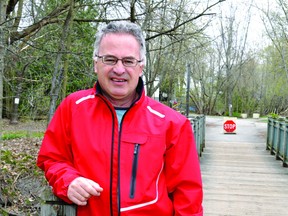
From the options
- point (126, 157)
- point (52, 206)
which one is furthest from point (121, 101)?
point (52, 206)

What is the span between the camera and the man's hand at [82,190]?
60.5 inches

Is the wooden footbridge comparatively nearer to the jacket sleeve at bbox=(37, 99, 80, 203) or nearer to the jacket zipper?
the jacket sleeve at bbox=(37, 99, 80, 203)

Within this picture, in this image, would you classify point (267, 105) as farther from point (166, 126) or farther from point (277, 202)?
point (166, 126)

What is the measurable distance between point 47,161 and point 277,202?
491cm

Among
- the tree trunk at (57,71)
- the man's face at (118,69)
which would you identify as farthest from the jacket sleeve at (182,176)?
the tree trunk at (57,71)

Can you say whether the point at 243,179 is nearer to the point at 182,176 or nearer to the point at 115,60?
the point at 182,176

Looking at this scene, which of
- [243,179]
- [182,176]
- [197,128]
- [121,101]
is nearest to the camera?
[182,176]

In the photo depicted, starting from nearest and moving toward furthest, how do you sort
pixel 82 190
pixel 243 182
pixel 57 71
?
pixel 82 190 < pixel 57 71 < pixel 243 182

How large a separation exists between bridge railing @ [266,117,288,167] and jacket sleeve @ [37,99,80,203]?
8380 mm

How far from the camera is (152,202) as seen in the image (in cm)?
165

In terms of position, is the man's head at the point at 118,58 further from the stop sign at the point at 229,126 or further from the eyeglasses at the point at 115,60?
the stop sign at the point at 229,126

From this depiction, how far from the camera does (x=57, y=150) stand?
171 cm

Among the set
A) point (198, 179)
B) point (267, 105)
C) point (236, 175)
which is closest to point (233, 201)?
point (236, 175)

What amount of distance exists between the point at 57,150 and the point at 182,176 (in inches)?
20.3
